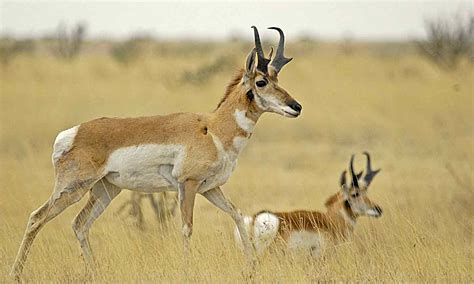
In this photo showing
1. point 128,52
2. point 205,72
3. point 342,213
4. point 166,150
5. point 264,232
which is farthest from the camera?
point 128,52

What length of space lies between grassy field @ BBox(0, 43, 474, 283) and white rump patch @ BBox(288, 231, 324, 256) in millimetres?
230

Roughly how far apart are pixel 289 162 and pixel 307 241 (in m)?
7.70

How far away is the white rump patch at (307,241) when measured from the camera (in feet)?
30.4

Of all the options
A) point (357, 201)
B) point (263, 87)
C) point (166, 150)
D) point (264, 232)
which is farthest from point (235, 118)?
point (357, 201)

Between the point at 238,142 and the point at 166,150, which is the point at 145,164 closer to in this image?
the point at 166,150

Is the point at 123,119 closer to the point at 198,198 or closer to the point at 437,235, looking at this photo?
the point at 437,235

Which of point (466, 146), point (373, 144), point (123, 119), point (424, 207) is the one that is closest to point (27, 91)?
point (373, 144)

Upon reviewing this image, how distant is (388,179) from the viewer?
15.5 m

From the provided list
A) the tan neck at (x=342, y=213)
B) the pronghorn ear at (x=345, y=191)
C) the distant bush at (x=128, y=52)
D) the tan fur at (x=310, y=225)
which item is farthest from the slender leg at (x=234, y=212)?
the distant bush at (x=128, y=52)

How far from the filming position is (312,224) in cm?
947

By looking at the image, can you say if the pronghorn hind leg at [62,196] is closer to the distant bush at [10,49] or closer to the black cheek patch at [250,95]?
the black cheek patch at [250,95]

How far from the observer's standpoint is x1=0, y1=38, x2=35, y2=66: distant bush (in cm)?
3128

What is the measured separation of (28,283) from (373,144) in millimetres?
11932

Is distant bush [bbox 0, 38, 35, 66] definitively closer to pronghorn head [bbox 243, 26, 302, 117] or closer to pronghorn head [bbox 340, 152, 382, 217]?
pronghorn head [bbox 340, 152, 382, 217]
